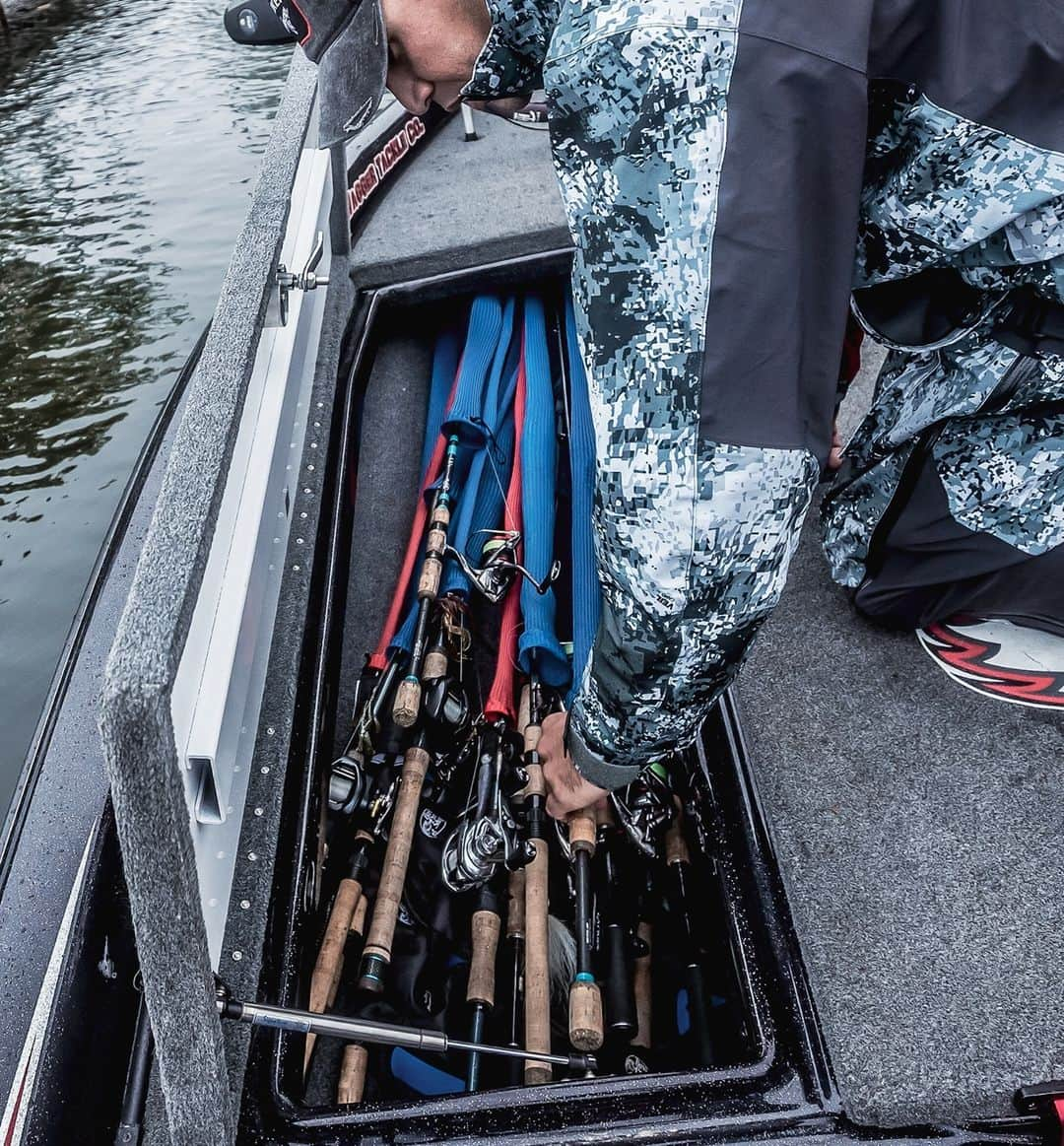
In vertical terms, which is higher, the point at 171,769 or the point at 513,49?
the point at 513,49

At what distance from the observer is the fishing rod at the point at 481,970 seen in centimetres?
136

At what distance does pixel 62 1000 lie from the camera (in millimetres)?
1234

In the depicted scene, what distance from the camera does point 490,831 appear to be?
61.1 inches

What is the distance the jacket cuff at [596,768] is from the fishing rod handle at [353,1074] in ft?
1.67

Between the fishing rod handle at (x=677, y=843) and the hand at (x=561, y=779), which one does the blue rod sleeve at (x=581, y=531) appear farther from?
the fishing rod handle at (x=677, y=843)

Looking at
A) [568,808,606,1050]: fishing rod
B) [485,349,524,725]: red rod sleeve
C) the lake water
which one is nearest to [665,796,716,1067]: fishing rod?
[568,808,606,1050]: fishing rod

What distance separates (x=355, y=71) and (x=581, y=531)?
106 centimetres

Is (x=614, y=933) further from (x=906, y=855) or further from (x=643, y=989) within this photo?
(x=906, y=855)

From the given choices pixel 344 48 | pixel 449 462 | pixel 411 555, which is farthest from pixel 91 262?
pixel 344 48

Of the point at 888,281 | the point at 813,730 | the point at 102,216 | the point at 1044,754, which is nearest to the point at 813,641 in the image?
the point at 813,730

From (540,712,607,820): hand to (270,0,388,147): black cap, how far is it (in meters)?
0.97

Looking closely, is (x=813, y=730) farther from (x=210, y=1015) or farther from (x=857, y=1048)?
(x=210, y=1015)

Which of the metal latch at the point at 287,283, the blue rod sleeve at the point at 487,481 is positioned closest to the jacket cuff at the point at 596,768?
the blue rod sleeve at the point at 487,481

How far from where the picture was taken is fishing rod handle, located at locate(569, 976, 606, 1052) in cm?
133
